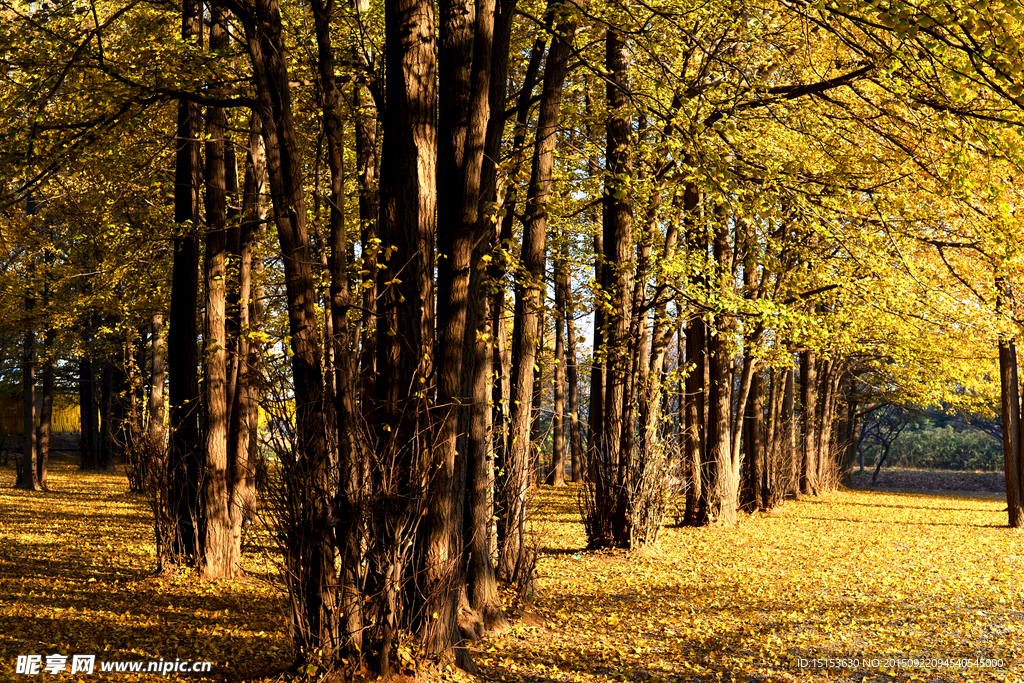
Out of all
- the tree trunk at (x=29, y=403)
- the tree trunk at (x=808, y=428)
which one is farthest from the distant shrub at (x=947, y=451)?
the tree trunk at (x=29, y=403)

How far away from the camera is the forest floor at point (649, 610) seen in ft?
18.6

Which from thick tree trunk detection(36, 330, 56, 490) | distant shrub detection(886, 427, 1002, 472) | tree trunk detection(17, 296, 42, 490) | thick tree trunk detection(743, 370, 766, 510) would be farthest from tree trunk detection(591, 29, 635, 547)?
distant shrub detection(886, 427, 1002, 472)

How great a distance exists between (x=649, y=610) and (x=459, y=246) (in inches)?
176

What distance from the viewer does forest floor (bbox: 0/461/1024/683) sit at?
5.67m

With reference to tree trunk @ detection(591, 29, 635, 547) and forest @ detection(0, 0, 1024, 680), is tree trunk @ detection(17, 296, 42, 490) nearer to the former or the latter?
forest @ detection(0, 0, 1024, 680)

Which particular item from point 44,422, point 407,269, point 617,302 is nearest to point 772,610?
point 617,302

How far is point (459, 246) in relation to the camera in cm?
524

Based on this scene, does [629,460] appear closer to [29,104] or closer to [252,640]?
[252,640]

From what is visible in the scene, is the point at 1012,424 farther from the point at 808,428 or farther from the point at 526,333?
the point at 526,333

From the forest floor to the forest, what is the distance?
0.26 m

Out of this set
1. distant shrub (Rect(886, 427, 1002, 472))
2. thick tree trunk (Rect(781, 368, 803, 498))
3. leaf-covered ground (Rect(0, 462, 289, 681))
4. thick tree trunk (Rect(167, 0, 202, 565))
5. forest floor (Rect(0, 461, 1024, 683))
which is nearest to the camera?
leaf-covered ground (Rect(0, 462, 289, 681))

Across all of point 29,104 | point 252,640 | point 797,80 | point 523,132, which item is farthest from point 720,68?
point 252,640

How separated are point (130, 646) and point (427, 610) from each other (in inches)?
95.6

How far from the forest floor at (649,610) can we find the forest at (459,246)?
0.26 m
